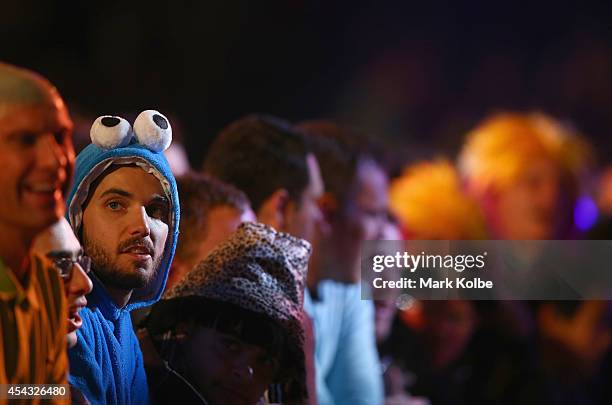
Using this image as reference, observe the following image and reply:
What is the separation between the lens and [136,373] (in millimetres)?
1941

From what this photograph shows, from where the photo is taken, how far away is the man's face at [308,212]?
3.08 m

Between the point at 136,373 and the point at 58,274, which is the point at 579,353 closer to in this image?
the point at 136,373

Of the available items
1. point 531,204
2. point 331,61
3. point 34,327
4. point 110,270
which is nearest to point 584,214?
point 531,204

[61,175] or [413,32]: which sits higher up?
[413,32]

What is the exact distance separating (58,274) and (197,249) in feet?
2.91

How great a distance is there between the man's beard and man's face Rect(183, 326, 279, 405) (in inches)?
9.9

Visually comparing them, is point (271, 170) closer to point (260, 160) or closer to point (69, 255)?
point (260, 160)

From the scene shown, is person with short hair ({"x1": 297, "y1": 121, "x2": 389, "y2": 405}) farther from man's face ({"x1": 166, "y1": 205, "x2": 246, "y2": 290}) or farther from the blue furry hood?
the blue furry hood

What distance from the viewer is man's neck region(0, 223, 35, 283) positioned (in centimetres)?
154

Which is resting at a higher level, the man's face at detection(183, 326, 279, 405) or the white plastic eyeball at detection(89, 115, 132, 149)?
the white plastic eyeball at detection(89, 115, 132, 149)

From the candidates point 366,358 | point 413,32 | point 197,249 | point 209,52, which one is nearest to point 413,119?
point 413,32

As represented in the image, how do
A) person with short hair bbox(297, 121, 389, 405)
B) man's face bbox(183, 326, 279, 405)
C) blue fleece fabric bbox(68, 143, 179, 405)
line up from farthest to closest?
A: person with short hair bbox(297, 121, 389, 405), man's face bbox(183, 326, 279, 405), blue fleece fabric bbox(68, 143, 179, 405)

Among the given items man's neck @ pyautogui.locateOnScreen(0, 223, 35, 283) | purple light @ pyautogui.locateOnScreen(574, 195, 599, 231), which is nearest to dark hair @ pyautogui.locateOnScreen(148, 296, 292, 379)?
man's neck @ pyautogui.locateOnScreen(0, 223, 35, 283)

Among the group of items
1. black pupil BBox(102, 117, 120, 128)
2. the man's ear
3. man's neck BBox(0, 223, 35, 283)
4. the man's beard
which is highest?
the man's ear
